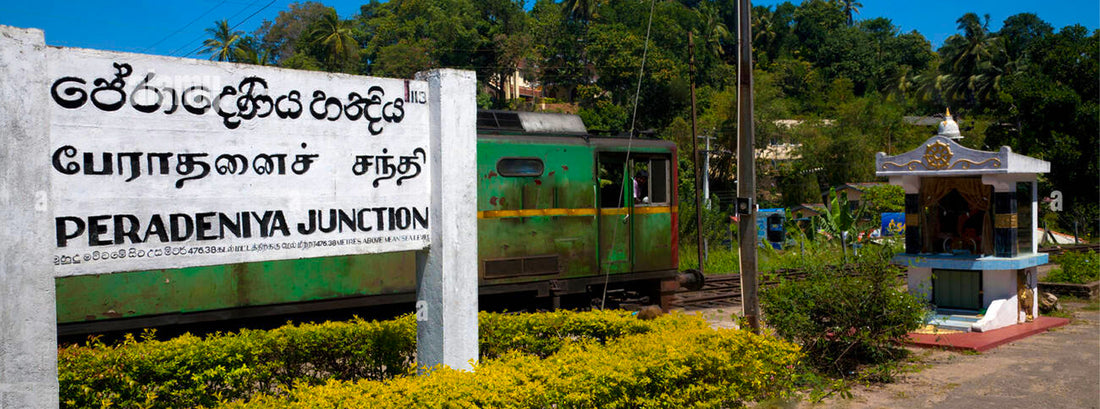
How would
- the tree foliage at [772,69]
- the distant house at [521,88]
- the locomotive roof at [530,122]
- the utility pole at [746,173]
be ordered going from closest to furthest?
the utility pole at [746,173]
the locomotive roof at [530,122]
the tree foliage at [772,69]
the distant house at [521,88]

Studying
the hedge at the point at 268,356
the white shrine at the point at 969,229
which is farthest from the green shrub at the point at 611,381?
the white shrine at the point at 969,229

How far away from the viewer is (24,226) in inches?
164

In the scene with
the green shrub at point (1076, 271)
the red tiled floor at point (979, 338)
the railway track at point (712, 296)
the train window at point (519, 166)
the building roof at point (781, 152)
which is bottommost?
the railway track at point (712, 296)

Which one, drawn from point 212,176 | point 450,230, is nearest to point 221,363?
point 212,176

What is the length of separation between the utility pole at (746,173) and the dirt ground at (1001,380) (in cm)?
148

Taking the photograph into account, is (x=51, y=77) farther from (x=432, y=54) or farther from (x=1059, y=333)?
(x=432, y=54)

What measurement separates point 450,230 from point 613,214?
6.72 metres

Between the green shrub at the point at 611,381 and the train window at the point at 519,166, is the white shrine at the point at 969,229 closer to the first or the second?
the train window at the point at 519,166

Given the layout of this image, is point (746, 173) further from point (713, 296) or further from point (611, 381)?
point (713, 296)

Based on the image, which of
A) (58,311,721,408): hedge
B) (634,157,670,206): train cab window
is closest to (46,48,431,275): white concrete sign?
(58,311,721,408): hedge

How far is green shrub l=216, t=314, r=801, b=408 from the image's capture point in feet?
16.5

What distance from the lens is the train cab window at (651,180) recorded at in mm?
12798

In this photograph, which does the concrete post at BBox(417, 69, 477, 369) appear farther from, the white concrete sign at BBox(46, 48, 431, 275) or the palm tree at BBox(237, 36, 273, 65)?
the palm tree at BBox(237, 36, 273, 65)

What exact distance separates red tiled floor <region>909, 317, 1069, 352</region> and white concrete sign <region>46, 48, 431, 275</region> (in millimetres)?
7699
